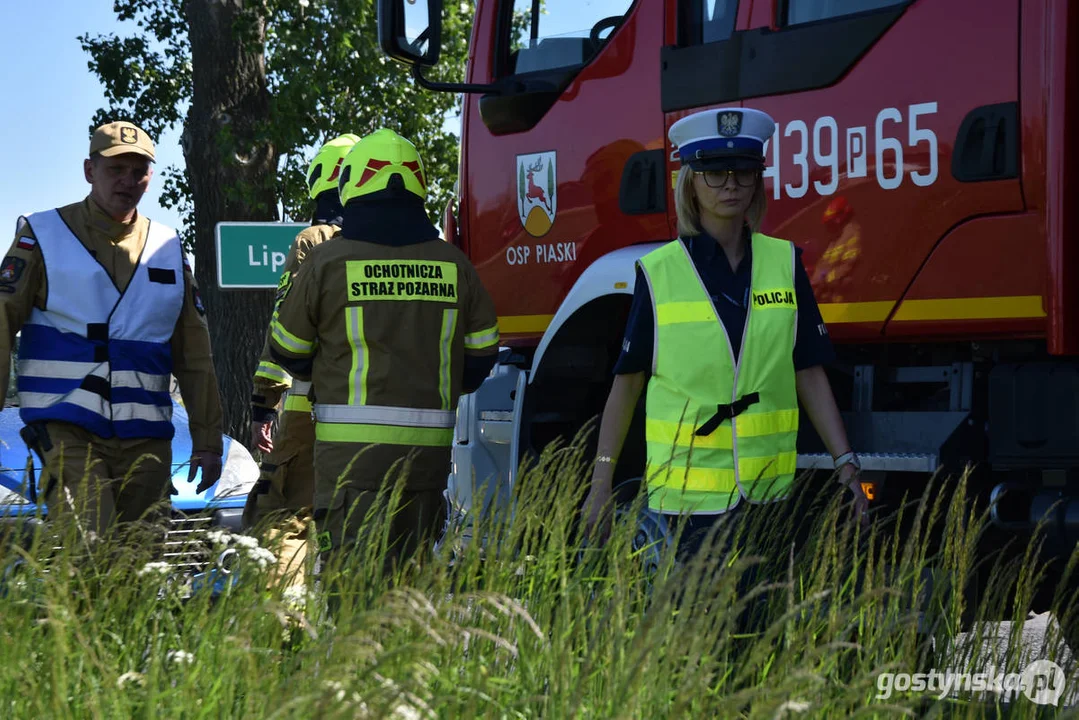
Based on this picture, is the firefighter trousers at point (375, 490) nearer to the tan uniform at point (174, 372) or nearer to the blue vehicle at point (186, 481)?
the tan uniform at point (174, 372)

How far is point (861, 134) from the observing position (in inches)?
169

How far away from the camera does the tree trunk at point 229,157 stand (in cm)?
1233

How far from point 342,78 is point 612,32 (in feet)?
36.2

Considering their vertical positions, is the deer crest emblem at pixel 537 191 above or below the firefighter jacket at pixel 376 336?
above

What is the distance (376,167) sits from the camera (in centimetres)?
424

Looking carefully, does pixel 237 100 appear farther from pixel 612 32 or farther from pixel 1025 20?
pixel 1025 20

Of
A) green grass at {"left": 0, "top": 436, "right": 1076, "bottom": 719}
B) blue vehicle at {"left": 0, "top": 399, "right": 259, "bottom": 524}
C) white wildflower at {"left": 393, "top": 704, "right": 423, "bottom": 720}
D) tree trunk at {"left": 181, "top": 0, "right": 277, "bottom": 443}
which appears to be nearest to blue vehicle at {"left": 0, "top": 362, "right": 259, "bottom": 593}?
blue vehicle at {"left": 0, "top": 399, "right": 259, "bottom": 524}

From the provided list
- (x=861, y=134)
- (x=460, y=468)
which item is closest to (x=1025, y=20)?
(x=861, y=134)

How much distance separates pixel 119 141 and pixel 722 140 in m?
1.93

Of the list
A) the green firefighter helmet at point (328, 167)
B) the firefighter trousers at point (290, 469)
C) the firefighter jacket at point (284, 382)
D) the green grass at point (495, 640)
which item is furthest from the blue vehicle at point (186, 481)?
the green grass at point (495, 640)

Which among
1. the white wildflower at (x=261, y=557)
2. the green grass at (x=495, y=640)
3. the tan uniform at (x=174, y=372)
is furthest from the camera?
the tan uniform at (x=174, y=372)

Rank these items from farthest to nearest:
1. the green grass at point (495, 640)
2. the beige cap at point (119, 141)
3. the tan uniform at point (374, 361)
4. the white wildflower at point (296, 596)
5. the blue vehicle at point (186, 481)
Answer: the blue vehicle at point (186, 481) < the beige cap at point (119, 141) < the tan uniform at point (374, 361) < the white wildflower at point (296, 596) < the green grass at point (495, 640)

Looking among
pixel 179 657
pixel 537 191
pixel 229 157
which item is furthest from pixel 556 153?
pixel 229 157

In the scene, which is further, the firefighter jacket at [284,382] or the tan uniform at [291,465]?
the tan uniform at [291,465]
